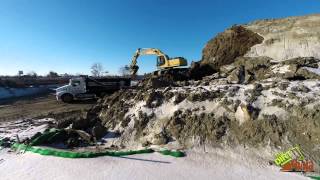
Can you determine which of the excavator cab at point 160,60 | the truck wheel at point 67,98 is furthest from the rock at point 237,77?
the truck wheel at point 67,98

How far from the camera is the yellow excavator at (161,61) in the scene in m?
23.5

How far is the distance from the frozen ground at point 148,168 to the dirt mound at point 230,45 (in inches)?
503

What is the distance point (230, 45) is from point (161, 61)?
5810mm

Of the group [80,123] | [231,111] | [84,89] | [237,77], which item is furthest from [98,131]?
[84,89]

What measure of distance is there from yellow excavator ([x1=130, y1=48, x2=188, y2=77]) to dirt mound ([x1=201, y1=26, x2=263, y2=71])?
74.2 inches

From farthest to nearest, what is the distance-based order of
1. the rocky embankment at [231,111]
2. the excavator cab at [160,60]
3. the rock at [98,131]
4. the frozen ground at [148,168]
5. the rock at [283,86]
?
1. the excavator cab at [160,60]
2. the rock at [98,131]
3. the rock at [283,86]
4. the rocky embankment at [231,111]
5. the frozen ground at [148,168]

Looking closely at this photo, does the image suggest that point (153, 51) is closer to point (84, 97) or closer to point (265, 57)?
point (84, 97)

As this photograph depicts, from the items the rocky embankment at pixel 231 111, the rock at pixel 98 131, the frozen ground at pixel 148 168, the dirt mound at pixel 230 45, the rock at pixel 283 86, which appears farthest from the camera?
the dirt mound at pixel 230 45

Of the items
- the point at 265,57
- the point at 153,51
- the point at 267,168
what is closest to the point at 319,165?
the point at 267,168

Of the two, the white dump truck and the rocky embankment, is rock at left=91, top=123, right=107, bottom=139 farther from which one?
the white dump truck

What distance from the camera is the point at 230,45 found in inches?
880

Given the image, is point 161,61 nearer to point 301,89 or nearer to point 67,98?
point 67,98

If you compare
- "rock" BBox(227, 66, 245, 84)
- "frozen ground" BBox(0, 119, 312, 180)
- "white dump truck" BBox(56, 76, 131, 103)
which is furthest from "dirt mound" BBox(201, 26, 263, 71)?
"frozen ground" BBox(0, 119, 312, 180)

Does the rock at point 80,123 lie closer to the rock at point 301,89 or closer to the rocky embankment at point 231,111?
the rocky embankment at point 231,111
